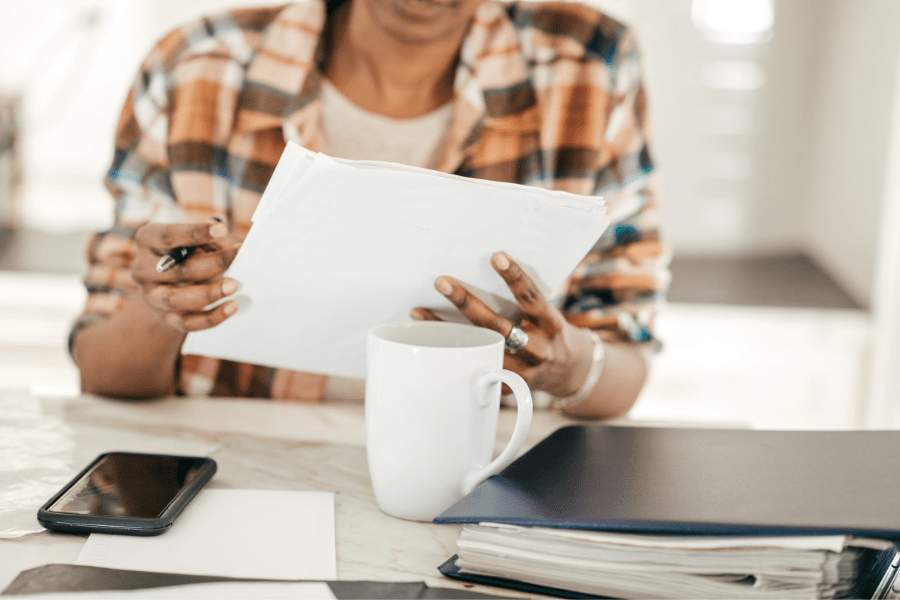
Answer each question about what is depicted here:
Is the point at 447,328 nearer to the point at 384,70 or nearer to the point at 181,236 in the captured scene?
the point at 181,236

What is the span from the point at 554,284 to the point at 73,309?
163cm

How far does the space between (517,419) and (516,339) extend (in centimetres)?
15

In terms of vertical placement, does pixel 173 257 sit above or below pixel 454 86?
below

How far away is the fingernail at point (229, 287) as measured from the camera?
1.96 feet

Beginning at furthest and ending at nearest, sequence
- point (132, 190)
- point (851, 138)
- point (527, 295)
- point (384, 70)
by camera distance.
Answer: point (851, 138)
point (384, 70)
point (132, 190)
point (527, 295)

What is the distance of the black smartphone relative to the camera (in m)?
0.48

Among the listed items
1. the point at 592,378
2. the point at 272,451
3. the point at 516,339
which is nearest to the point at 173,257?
the point at 272,451

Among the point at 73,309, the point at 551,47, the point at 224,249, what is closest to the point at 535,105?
the point at 551,47

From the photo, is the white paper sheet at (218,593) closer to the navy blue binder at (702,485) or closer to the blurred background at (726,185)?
the navy blue binder at (702,485)

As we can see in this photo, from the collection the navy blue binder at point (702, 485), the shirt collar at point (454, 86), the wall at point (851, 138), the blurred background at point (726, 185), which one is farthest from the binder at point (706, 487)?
the wall at point (851, 138)

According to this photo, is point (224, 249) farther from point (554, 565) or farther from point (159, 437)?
point (554, 565)

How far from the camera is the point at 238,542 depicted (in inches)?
19.2

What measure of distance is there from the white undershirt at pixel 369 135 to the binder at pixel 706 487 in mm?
568

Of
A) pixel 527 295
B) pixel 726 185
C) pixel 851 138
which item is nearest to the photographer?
pixel 527 295
